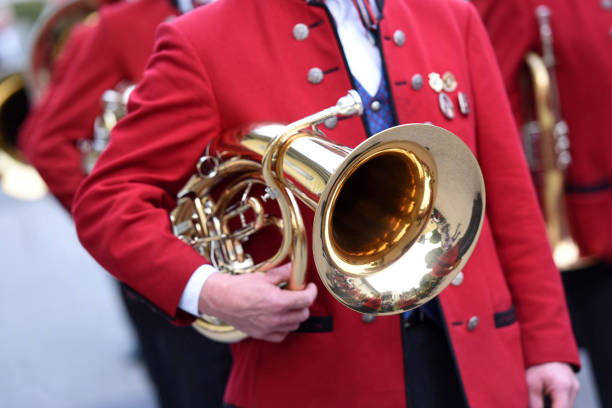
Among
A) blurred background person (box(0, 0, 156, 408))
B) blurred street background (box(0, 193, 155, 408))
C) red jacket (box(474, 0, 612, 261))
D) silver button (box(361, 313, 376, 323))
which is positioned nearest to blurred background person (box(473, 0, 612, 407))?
red jacket (box(474, 0, 612, 261))

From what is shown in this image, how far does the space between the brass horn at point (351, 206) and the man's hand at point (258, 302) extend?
0.11 feet

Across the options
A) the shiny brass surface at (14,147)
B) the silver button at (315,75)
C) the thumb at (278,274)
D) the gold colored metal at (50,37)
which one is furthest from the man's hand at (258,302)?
the shiny brass surface at (14,147)

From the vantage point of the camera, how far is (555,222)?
2.59 m

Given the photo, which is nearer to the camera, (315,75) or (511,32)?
(315,75)

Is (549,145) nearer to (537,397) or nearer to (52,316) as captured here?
(537,397)

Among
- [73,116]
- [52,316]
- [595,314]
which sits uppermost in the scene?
[73,116]

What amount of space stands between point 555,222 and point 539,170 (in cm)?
17

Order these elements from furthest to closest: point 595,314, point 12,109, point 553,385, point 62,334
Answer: point 62,334 < point 12,109 < point 595,314 < point 553,385

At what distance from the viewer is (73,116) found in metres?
2.87

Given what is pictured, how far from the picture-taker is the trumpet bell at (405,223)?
1.37m

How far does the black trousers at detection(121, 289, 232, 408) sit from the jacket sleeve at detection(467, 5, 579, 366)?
1.16 meters

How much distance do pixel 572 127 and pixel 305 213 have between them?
1324mm

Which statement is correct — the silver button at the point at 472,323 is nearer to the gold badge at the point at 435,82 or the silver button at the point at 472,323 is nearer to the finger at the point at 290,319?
the finger at the point at 290,319

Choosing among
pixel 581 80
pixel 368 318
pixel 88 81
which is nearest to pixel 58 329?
pixel 88 81
